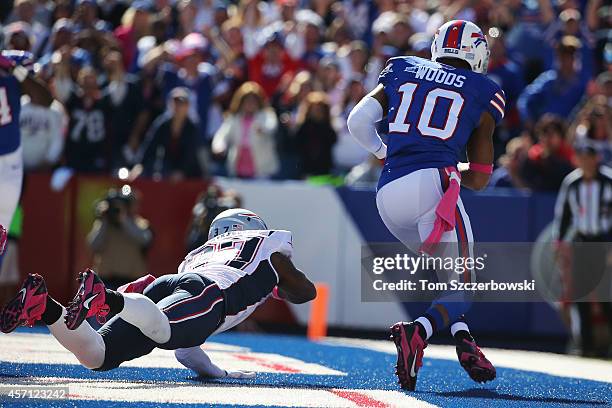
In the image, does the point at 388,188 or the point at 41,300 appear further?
the point at 388,188

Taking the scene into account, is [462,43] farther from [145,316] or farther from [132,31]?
[132,31]

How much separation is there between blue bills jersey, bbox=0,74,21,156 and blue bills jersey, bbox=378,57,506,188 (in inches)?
87.5

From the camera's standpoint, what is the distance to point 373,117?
617 centimetres

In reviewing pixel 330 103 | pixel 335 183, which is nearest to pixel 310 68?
pixel 330 103

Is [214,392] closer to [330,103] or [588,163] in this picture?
[588,163]

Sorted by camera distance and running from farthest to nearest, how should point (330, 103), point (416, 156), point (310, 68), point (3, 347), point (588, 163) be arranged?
point (310, 68)
point (330, 103)
point (588, 163)
point (3, 347)
point (416, 156)

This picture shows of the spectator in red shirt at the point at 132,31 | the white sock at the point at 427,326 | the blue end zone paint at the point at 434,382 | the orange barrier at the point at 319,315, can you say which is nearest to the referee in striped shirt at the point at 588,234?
the orange barrier at the point at 319,315

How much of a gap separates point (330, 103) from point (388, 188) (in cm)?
596

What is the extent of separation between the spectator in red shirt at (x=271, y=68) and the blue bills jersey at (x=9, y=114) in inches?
221

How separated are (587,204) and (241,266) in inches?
210

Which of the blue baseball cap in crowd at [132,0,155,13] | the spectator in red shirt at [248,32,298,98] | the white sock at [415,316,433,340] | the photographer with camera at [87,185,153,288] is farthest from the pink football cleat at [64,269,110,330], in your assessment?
the blue baseball cap in crowd at [132,0,155,13]

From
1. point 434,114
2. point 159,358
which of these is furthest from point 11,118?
point 434,114

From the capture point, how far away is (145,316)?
5.08 m

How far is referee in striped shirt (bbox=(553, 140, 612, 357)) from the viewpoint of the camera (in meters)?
10.3
